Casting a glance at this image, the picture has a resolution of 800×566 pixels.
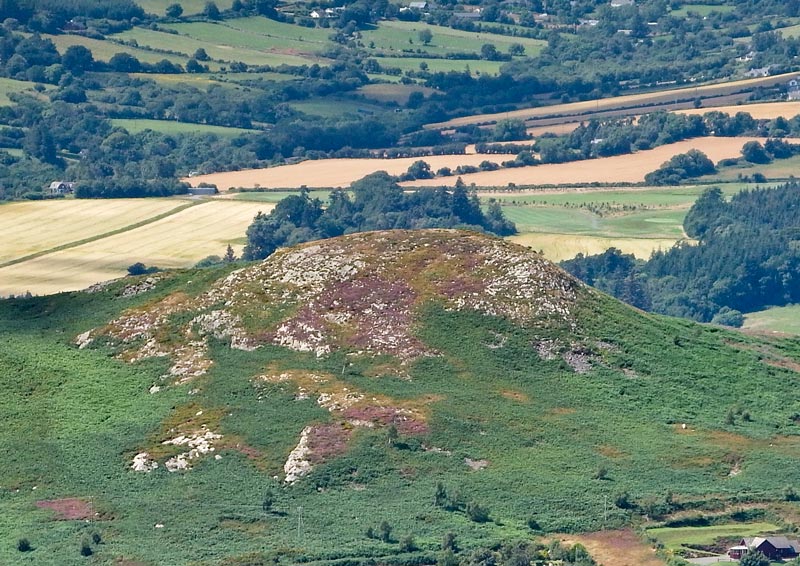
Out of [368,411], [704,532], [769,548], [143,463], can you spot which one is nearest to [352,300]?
[368,411]

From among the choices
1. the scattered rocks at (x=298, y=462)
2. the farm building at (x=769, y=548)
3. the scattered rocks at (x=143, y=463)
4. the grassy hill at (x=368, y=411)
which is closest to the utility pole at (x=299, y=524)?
the grassy hill at (x=368, y=411)

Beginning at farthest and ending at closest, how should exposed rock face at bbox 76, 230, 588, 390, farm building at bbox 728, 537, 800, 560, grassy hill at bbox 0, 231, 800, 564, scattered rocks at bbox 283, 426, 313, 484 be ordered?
exposed rock face at bbox 76, 230, 588, 390, scattered rocks at bbox 283, 426, 313, 484, grassy hill at bbox 0, 231, 800, 564, farm building at bbox 728, 537, 800, 560

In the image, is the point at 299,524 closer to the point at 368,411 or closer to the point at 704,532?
the point at 368,411

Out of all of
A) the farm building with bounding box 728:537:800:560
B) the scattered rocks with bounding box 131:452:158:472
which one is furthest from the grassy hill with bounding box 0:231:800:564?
the farm building with bounding box 728:537:800:560

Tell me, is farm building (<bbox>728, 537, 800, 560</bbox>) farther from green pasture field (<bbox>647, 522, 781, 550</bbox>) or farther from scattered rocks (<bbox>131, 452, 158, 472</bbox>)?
scattered rocks (<bbox>131, 452, 158, 472</bbox>)

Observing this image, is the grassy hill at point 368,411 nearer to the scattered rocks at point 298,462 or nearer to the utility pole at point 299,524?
the scattered rocks at point 298,462
